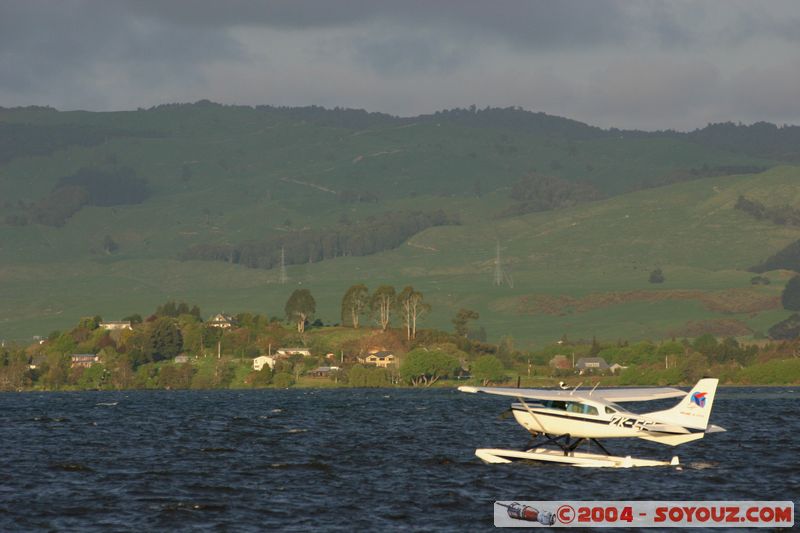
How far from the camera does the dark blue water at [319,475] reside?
57.0 m

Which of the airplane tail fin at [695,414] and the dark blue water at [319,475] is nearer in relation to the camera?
the dark blue water at [319,475]

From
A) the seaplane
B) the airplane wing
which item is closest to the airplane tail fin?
the seaplane

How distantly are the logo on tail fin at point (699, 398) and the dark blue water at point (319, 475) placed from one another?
143 inches

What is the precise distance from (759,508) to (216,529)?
76.0 ft

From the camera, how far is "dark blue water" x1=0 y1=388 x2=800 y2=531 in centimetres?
5700

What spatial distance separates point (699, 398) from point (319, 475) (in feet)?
68.8

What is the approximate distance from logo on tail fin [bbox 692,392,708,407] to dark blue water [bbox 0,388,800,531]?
143 inches

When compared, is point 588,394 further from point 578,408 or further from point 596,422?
point 596,422

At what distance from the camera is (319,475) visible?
7119 centimetres

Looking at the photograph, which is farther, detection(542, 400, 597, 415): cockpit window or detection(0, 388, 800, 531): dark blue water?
detection(542, 400, 597, 415): cockpit window
